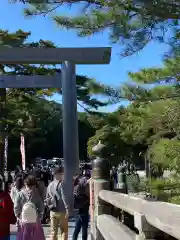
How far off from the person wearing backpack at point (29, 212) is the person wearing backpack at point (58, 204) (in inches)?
28.2

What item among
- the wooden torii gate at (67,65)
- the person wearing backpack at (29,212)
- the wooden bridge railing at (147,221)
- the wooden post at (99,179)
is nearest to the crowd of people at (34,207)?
the person wearing backpack at (29,212)

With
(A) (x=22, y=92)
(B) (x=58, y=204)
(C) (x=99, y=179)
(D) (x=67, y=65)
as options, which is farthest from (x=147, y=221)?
(A) (x=22, y=92)

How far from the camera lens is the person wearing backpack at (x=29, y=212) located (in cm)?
580

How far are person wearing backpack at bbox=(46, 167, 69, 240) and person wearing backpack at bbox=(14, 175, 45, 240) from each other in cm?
Answer: 72

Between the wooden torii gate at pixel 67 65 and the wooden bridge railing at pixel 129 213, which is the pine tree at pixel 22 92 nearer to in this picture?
the wooden torii gate at pixel 67 65

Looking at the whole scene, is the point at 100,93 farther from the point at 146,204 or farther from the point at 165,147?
the point at 146,204

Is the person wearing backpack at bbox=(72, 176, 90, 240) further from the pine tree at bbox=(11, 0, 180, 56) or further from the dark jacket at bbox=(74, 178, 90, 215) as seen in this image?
the pine tree at bbox=(11, 0, 180, 56)

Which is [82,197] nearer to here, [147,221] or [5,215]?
[5,215]

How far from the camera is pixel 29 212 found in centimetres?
579

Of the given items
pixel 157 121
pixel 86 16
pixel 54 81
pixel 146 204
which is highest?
pixel 54 81

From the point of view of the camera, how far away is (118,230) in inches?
151

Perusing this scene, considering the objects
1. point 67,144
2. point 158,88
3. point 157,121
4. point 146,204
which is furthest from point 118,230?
point 67,144

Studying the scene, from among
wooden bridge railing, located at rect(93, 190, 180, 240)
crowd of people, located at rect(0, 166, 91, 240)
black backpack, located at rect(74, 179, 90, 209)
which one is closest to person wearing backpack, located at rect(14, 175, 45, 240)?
crowd of people, located at rect(0, 166, 91, 240)

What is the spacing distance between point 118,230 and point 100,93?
2104 mm
